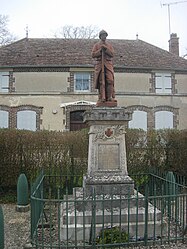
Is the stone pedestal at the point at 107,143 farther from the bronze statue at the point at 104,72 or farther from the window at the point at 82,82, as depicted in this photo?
the window at the point at 82,82

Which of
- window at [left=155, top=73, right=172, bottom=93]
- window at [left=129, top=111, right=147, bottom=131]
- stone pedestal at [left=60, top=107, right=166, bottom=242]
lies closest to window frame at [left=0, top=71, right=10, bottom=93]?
window at [left=129, top=111, right=147, bottom=131]

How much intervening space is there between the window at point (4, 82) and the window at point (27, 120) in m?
1.75

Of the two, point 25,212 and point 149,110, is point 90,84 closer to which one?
point 149,110

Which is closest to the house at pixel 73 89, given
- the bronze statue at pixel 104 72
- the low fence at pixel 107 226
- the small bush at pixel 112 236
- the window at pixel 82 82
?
the window at pixel 82 82

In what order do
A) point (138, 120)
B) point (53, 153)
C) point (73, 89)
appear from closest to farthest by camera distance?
point (53, 153) → point (73, 89) → point (138, 120)

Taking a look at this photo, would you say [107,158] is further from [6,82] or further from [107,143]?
[6,82]

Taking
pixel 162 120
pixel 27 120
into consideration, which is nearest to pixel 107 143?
pixel 27 120

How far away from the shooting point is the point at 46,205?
8.32 meters

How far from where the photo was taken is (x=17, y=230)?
6.43 m

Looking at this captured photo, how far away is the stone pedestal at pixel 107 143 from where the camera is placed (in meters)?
6.46

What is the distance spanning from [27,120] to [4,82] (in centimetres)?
283

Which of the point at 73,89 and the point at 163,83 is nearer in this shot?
the point at 73,89

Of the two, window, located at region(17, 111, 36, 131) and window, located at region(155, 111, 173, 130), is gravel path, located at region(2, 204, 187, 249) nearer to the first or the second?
window, located at region(17, 111, 36, 131)

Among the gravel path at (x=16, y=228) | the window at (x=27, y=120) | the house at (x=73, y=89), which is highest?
the house at (x=73, y=89)
